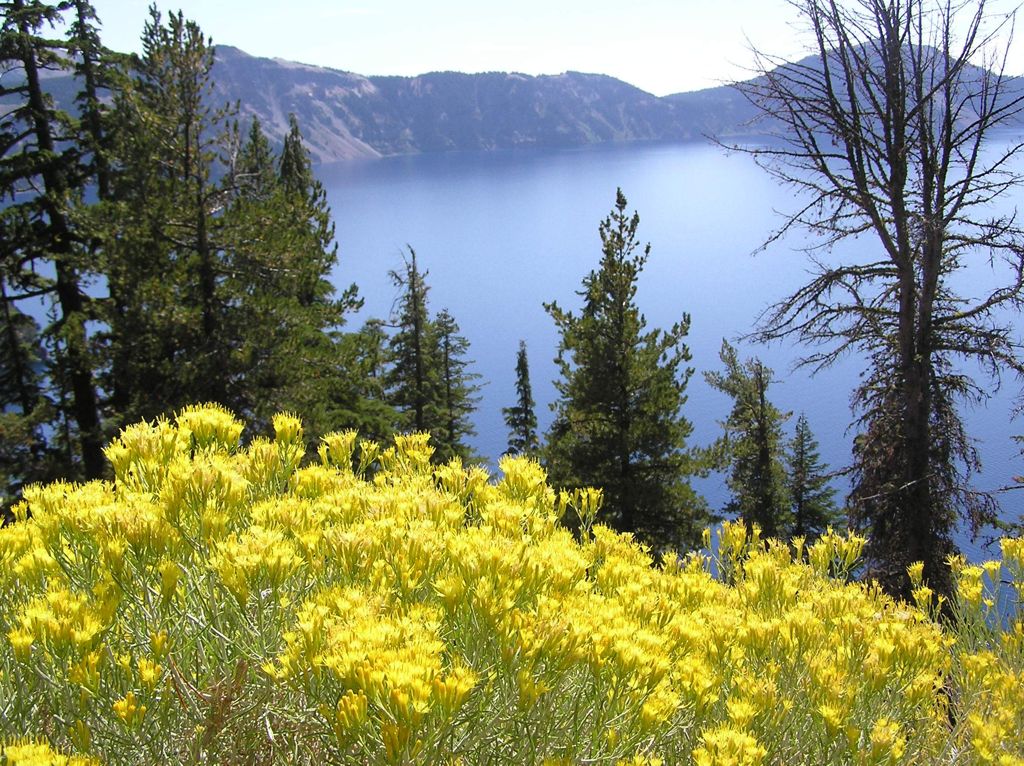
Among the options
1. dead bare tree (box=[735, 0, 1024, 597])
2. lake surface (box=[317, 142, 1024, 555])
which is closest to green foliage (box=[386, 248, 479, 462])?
lake surface (box=[317, 142, 1024, 555])

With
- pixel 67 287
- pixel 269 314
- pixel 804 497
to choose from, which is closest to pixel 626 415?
pixel 269 314

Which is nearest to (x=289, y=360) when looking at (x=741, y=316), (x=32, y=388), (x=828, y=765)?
(x=32, y=388)

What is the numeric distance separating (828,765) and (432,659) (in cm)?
158

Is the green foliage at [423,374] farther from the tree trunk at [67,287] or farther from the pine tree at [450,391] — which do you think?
the tree trunk at [67,287]

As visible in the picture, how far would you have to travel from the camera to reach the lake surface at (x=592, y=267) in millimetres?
50062

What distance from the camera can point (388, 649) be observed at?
1.87 meters

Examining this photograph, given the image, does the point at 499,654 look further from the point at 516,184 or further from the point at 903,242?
the point at 516,184

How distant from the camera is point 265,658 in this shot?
2197 mm

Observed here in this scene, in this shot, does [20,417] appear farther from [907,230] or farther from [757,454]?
[757,454]

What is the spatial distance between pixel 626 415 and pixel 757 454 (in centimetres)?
1157

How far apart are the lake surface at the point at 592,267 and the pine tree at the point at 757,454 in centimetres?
347

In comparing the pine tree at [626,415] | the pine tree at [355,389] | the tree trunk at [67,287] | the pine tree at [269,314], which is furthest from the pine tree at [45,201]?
the pine tree at [626,415]

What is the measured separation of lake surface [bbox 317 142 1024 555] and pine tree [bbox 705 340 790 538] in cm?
347

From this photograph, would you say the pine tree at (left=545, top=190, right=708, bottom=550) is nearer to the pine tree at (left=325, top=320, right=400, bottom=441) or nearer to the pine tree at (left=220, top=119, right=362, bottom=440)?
the pine tree at (left=325, top=320, right=400, bottom=441)
